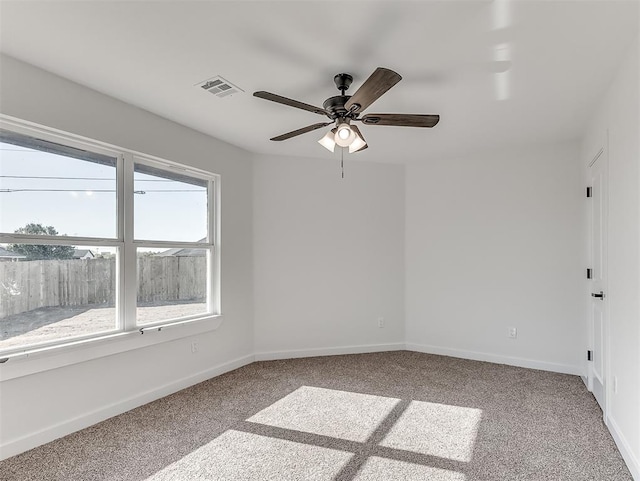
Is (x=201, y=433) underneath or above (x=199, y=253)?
underneath

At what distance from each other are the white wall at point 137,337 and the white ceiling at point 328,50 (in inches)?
6.2

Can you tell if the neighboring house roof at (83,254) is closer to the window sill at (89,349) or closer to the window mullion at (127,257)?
the window mullion at (127,257)

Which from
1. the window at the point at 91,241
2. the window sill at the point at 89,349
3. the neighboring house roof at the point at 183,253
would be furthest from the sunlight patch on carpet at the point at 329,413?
the neighboring house roof at the point at 183,253

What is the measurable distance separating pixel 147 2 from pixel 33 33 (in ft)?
2.55

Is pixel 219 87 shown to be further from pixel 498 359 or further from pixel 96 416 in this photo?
pixel 498 359

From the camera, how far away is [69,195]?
8.55 ft

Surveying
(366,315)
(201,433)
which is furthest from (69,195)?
(366,315)

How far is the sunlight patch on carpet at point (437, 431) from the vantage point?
230 centimetres

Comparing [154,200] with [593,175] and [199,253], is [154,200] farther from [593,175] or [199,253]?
[593,175]

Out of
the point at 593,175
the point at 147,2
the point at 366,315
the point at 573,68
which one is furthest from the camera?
the point at 366,315

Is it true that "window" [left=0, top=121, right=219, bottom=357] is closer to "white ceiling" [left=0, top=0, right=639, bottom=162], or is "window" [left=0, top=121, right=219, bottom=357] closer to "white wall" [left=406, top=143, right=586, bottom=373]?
"white ceiling" [left=0, top=0, right=639, bottom=162]

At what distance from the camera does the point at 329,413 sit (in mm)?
2824

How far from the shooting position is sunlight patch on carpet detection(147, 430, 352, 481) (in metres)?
2.04

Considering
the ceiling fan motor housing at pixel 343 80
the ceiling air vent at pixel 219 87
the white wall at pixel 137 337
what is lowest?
the white wall at pixel 137 337
